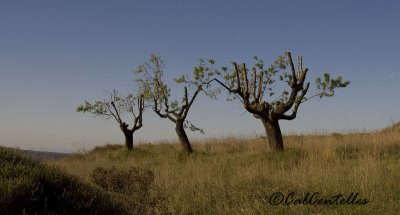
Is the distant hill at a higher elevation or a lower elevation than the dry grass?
higher

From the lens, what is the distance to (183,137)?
26578 millimetres

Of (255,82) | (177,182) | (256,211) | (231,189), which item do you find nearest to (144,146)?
(255,82)

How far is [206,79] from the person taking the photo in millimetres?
26016

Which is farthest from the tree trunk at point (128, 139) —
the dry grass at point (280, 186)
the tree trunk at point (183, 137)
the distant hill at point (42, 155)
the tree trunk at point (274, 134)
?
the dry grass at point (280, 186)

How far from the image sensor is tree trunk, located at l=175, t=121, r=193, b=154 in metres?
26.1

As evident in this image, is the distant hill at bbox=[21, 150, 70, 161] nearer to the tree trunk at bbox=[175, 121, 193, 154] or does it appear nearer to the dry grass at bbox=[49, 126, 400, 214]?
the dry grass at bbox=[49, 126, 400, 214]

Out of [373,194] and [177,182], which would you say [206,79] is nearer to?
[177,182]

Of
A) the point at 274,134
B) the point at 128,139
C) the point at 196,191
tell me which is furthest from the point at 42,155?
the point at 196,191

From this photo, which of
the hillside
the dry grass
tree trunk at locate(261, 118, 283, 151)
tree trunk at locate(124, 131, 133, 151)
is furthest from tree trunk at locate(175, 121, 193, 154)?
the hillside

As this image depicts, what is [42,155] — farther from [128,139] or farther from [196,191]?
[196,191]

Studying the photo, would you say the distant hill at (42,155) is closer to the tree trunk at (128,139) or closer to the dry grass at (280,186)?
the dry grass at (280,186)

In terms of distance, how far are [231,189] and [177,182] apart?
294 centimetres

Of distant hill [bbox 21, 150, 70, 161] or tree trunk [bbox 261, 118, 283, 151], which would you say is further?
tree trunk [bbox 261, 118, 283, 151]

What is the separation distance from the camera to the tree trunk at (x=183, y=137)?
26.1 meters
